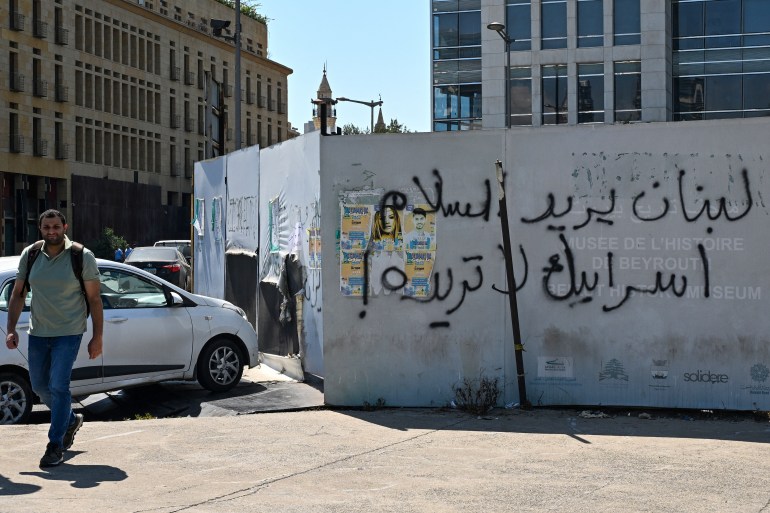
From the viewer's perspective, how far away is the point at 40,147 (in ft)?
219

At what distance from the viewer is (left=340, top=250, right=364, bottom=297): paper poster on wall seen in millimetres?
10898

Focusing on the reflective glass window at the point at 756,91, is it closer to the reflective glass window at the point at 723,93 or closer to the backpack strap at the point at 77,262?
the reflective glass window at the point at 723,93

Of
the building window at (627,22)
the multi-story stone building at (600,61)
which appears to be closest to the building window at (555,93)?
the multi-story stone building at (600,61)

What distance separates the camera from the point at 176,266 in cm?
3416

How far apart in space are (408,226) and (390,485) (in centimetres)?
365

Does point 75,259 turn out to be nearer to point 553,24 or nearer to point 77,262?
point 77,262

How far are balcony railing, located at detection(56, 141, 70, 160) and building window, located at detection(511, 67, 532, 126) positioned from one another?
2778 cm

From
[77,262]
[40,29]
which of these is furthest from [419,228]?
[40,29]

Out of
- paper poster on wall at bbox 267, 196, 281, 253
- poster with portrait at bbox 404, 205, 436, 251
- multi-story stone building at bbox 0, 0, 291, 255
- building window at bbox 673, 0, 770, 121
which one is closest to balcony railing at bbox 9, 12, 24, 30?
multi-story stone building at bbox 0, 0, 291, 255

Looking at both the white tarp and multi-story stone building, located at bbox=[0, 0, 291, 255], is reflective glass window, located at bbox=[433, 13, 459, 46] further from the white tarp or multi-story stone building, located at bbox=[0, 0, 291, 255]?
the white tarp

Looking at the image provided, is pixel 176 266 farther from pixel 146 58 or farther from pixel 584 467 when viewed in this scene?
pixel 146 58

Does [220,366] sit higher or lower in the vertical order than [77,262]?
lower

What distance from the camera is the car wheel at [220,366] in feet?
40.7

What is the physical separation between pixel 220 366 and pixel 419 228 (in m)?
3.01
